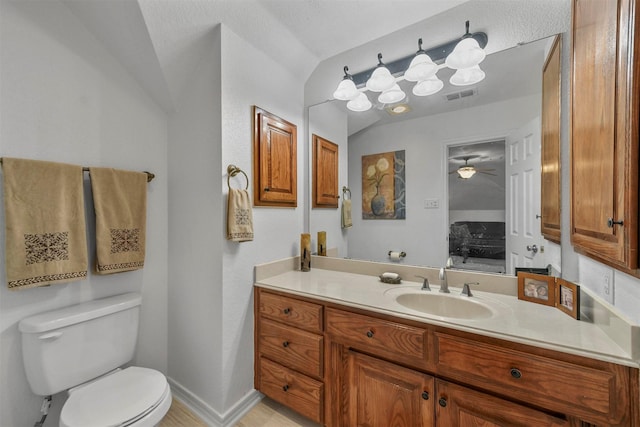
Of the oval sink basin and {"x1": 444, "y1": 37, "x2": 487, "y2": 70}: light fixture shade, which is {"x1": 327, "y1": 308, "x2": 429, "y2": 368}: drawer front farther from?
{"x1": 444, "y1": 37, "x2": 487, "y2": 70}: light fixture shade

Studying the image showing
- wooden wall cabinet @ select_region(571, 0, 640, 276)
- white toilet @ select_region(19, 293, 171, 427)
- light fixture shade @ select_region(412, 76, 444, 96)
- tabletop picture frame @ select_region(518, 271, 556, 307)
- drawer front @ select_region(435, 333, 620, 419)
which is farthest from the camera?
light fixture shade @ select_region(412, 76, 444, 96)

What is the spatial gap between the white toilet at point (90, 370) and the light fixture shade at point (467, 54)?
7.43ft

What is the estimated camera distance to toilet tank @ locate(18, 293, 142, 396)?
3.74ft

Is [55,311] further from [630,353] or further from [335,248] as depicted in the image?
[630,353]

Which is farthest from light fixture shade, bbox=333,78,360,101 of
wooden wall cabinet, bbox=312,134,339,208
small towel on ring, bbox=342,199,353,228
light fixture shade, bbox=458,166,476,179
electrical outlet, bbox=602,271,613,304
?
electrical outlet, bbox=602,271,613,304

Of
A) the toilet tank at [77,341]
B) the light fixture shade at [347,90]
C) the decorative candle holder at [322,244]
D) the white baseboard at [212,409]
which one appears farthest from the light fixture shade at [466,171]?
the toilet tank at [77,341]

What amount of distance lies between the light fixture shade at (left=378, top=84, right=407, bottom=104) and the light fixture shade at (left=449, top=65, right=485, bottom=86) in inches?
12.4

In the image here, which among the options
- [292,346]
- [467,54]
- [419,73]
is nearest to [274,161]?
[419,73]

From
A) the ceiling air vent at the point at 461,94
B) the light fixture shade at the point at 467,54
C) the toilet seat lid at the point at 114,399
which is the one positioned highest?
the light fixture shade at the point at 467,54

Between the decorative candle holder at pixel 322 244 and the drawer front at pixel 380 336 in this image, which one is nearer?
the drawer front at pixel 380 336

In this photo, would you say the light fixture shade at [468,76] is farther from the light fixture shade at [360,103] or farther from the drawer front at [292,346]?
the drawer front at [292,346]

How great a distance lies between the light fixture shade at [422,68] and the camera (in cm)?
150

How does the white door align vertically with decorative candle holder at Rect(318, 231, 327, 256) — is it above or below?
above

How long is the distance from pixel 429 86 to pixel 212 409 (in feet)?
7.70
